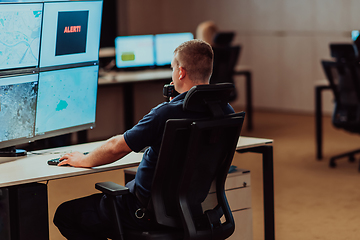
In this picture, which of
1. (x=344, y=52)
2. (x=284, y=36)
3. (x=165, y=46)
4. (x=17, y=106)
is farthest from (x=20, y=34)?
(x=284, y=36)

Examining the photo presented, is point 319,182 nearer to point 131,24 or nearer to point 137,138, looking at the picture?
point 137,138

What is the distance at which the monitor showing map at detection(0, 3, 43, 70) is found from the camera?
95.6 inches

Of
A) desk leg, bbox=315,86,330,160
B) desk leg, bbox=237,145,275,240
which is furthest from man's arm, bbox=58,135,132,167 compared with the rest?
desk leg, bbox=315,86,330,160

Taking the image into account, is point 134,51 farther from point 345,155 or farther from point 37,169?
point 37,169

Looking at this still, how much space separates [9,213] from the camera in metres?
2.09

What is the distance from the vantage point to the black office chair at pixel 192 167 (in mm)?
1964

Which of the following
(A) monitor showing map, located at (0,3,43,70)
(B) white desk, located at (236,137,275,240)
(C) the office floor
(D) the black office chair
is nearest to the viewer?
(D) the black office chair

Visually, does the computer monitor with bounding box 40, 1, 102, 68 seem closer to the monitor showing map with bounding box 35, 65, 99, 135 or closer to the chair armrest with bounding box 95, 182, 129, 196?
the monitor showing map with bounding box 35, 65, 99, 135

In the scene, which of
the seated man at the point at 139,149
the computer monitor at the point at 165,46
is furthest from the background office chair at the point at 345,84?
the seated man at the point at 139,149

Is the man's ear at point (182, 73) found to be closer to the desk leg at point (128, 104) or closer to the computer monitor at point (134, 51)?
the desk leg at point (128, 104)

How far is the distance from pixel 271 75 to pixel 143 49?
2.68 meters

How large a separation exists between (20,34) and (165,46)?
409 cm

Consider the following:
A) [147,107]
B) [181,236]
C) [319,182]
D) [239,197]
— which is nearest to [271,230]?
[239,197]

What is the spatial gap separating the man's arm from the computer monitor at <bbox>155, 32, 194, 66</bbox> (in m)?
4.18
